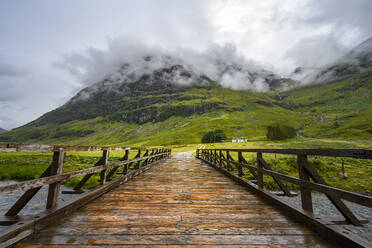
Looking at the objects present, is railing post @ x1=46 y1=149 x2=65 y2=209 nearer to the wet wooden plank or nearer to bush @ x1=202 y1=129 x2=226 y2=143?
the wet wooden plank

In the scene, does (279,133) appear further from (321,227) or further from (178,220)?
(178,220)

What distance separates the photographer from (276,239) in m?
2.70

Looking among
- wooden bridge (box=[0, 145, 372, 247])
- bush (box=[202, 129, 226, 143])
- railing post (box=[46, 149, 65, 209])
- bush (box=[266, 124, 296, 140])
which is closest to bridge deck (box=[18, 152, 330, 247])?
wooden bridge (box=[0, 145, 372, 247])

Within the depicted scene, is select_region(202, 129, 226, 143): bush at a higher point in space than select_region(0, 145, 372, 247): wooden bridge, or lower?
higher

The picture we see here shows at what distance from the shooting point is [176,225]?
317cm

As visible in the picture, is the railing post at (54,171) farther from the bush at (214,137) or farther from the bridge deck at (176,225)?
the bush at (214,137)

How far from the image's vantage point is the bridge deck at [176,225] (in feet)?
8.53

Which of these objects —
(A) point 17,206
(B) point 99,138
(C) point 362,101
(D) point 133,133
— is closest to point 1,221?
(A) point 17,206

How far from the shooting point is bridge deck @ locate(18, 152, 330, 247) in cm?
260

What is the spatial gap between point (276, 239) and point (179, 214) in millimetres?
1886

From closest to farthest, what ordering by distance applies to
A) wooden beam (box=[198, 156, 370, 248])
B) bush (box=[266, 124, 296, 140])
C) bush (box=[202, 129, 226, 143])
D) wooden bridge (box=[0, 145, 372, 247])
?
wooden beam (box=[198, 156, 370, 248]) → wooden bridge (box=[0, 145, 372, 247]) → bush (box=[266, 124, 296, 140]) → bush (box=[202, 129, 226, 143])

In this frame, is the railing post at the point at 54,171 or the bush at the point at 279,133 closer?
the railing post at the point at 54,171

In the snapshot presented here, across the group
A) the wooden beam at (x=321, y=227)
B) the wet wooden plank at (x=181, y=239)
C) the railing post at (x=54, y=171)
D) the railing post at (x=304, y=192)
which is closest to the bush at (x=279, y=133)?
the wooden beam at (x=321, y=227)

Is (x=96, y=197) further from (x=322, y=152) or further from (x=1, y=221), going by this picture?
(x=322, y=152)
